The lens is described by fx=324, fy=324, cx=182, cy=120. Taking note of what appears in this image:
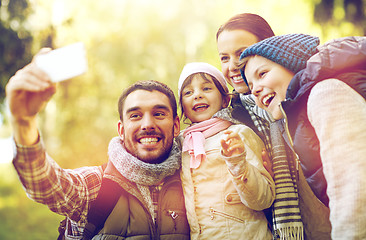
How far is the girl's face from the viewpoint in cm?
276

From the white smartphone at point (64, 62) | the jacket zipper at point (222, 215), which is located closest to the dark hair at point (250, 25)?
the jacket zipper at point (222, 215)

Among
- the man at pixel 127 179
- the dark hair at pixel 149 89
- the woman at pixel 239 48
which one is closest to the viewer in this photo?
the man at pixel 127 179

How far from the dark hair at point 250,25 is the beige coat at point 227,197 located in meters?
0.95

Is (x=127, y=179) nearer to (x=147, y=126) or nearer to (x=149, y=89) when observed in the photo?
(x=147, y=126)

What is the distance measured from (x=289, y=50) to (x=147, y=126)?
3.62 ft

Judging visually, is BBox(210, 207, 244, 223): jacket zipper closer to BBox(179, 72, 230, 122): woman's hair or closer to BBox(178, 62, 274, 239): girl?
BBox(178, 62, 274, 239): girl

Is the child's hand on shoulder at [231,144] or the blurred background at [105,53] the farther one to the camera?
the blurred background at [105,53]

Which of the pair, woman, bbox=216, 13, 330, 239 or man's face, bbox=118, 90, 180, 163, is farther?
man's face, bbox=118, 90, 180, 163

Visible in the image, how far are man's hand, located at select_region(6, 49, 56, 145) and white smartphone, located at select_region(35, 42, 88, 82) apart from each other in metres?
0.04

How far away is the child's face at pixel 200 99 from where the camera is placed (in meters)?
2.77

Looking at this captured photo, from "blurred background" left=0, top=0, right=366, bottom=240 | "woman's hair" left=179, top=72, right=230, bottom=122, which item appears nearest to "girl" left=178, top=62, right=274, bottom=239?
"woman's hair" left=179, top=72, right=230, bottom=122

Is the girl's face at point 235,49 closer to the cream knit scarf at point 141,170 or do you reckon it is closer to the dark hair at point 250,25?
the dark hair at point 250,25

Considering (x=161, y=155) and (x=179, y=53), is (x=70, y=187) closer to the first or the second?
(x=161, y=155)

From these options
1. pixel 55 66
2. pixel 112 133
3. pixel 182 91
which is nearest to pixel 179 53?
pixel 112 133
